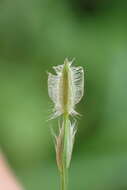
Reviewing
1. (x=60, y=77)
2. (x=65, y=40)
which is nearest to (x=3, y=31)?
(x=65, y=40)

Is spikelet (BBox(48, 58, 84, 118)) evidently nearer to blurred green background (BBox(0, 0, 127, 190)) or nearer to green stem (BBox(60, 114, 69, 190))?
green stem (BBox(60, 114, 69, 190))

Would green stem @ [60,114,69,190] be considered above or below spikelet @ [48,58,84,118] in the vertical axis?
below

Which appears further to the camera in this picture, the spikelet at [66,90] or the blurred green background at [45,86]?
the blurred green background at [45,86]

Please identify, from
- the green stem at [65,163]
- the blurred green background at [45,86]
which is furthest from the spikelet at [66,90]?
the blurred green background at [45,86]

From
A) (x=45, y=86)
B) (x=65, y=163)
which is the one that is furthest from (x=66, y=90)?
(x=45, y=86)

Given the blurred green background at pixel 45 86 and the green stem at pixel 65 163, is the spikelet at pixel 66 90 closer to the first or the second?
the green stem at pixel 65 163

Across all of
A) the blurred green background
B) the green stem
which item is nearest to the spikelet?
the green stem

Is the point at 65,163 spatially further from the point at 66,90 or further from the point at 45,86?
the point at 45,86

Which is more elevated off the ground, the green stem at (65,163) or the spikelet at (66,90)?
the spikelet at (66,90)

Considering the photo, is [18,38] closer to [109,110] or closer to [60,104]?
[109,110]
